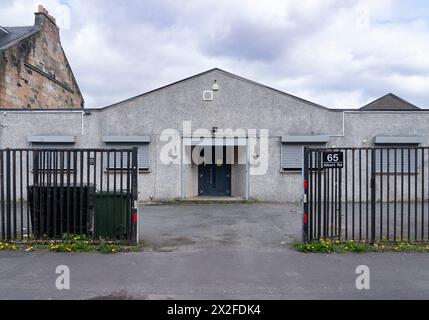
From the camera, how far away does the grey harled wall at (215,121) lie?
1447 cm

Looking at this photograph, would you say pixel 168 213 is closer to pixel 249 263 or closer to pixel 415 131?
pixel 249 263

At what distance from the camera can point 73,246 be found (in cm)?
661

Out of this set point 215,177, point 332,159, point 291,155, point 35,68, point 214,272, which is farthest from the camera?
point 35,68

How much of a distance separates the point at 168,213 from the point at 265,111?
6.72 metres

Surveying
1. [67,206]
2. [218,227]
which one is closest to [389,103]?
[218,227]

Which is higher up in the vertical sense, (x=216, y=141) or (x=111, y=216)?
(x=216, y=141)

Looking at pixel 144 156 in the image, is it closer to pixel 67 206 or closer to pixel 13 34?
pixel 67 206

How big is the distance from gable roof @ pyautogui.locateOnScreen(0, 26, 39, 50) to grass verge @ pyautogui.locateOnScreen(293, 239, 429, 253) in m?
17.1

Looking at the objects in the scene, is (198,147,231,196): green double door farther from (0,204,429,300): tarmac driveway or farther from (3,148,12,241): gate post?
(3,148,12,241): gate post

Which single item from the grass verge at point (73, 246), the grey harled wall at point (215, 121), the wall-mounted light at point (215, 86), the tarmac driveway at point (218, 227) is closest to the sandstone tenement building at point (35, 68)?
the grey harled wall at point (215, 121)

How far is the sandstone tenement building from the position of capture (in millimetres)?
15781

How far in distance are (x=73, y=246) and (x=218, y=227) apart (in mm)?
3963

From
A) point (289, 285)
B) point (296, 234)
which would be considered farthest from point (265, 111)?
point (289, 285)

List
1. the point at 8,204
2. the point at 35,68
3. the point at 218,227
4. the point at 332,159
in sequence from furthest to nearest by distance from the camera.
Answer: the point at 35,68 → the point at 218,227 → the point at 8,204 → the point at 332,159
